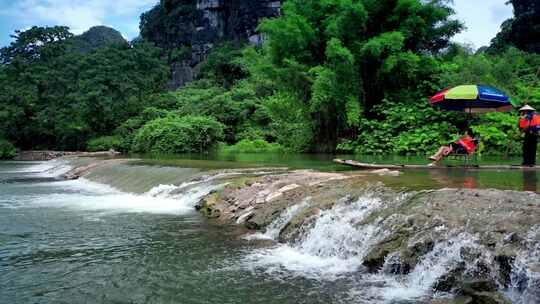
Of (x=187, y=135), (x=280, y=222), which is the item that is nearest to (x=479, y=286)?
(x=280, y=222)

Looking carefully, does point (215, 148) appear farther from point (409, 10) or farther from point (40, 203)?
point (40, 203)

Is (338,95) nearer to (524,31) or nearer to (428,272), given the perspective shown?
(428,272)

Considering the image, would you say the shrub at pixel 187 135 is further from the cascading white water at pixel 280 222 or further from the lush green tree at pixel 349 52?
the cascading white water at pixel 280 222

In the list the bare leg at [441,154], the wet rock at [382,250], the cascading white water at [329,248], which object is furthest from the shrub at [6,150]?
the wet rock at [382,250]

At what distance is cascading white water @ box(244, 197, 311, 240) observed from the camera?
26.3 ft

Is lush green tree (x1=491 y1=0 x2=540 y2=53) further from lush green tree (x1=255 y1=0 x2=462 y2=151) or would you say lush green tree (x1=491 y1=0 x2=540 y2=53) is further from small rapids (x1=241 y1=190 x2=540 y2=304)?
small rapids (x1=241 y1=190 x2=540 y2=304)

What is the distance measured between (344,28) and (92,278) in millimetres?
17594

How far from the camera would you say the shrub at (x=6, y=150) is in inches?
1603

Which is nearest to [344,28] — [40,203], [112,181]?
[112,181]

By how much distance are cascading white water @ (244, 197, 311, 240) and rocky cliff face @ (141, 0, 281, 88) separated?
54045 mm

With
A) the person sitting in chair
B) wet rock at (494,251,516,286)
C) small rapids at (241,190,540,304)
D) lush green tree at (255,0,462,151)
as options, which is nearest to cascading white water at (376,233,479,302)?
small rapids at (241,190,540,304)

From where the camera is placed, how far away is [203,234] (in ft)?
27.0

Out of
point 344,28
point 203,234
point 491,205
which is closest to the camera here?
point 491,205

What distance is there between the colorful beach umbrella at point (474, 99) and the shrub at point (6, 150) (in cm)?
3850
